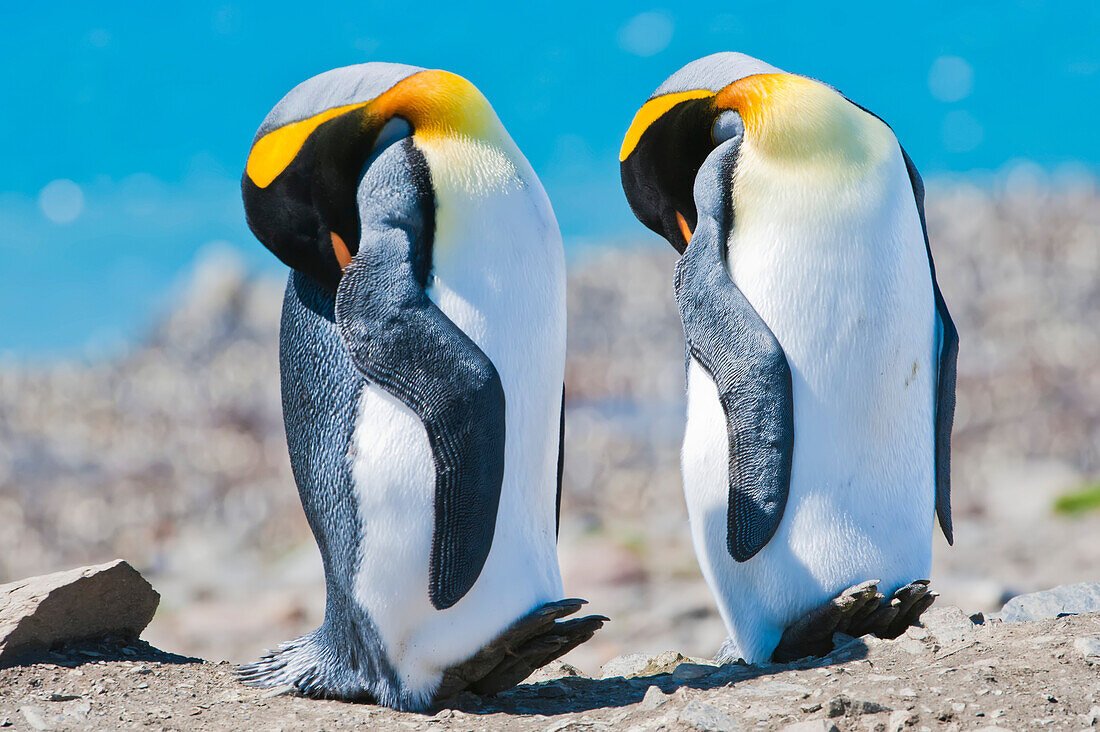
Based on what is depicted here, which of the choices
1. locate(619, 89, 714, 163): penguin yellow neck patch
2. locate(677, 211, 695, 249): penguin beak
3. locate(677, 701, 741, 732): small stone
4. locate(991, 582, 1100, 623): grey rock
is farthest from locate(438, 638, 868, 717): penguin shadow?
locate(619, 89, 714, 163): penguin yellow neck patch

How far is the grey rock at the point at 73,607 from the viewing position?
10.8 ft

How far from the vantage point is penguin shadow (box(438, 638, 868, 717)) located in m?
2.90

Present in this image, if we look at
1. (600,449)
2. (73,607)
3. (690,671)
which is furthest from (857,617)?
(600,449)

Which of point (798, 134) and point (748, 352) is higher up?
point (798, 134)

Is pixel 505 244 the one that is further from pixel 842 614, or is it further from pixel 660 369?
pixel 660 369

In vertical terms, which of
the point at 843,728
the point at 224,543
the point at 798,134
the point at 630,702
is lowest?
the point at 843,728

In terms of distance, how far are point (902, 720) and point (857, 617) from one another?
0.85 metres

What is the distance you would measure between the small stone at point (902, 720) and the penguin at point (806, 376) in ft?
2.48

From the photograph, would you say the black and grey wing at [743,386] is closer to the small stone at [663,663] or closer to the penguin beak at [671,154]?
the penguin beak at [671,154]

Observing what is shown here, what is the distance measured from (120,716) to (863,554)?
2.01 m

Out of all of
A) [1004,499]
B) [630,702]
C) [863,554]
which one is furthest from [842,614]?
[1004,499]

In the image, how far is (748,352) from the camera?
309 centimetres

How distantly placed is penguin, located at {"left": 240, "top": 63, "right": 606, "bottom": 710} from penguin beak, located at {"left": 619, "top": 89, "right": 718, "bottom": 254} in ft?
2.03

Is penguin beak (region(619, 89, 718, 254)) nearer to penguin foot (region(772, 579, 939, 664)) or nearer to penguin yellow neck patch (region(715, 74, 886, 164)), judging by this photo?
penguin yellow neck patch (region(715, 74, 886, 164))
